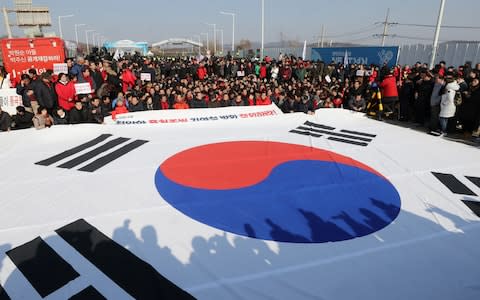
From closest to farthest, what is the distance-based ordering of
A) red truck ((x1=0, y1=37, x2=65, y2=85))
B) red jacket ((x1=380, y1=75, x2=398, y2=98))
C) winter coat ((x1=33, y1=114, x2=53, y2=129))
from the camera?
1. winter coat ((x1=33, y1=114, x2=53, y2=129))
2. red jacket ((x1=380, y1=75, x2=398, y2=98))
3. red truck ((x1=0, y1=37, x2=65, y2=85))

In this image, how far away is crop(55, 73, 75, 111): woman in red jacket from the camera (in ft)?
29.9

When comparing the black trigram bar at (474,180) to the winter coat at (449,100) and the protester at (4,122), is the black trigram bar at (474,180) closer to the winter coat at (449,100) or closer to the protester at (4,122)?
the winter coat at (449,100)

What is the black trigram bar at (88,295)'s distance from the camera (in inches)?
Answer: 114

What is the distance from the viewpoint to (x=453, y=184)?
5.29 m

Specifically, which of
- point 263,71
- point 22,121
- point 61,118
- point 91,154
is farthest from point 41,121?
point 263,71

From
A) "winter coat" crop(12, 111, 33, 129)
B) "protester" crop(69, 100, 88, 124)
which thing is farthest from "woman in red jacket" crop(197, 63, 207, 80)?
"winter coat" crop(12, 111, 33, 129)

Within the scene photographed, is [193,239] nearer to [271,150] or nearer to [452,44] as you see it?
[271,150]

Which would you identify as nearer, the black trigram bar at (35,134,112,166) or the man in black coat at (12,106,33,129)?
the black trigram bar at (35,134,112,166)

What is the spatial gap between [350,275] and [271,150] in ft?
12.6

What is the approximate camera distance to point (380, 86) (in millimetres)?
9953

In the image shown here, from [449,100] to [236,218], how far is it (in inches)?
258

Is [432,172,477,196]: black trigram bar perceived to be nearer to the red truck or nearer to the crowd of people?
the crowd of people

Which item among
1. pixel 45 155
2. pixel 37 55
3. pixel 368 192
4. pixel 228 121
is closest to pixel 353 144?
pixel 368 192

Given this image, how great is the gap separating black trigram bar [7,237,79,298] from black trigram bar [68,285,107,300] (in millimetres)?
238
